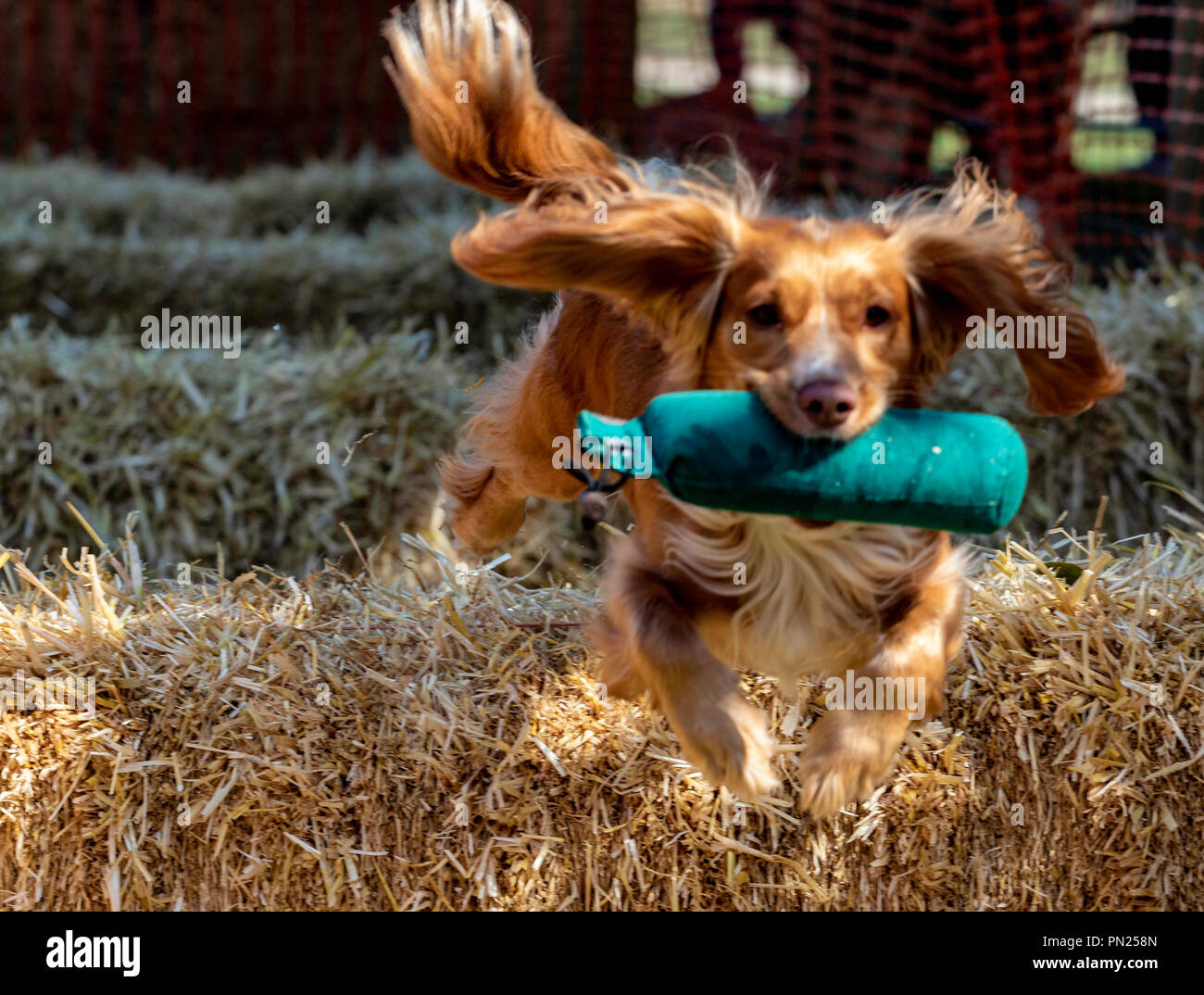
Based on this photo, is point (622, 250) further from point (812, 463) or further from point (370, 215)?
point (370, 215)

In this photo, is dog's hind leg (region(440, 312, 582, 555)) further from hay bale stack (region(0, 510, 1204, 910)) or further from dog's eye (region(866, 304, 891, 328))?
dog's eye (region(866, 304, 891, 328))

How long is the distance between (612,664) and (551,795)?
39 cm

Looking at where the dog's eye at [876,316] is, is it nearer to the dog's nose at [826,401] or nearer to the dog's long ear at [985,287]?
the dog's long ear at [985,287]

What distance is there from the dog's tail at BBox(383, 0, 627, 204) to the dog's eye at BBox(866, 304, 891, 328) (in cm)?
75

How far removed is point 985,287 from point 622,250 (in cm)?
71

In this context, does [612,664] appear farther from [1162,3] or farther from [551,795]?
[1162,3]

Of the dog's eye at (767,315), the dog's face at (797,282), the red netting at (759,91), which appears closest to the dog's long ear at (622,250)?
the dog's face at (797,282)

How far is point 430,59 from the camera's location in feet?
10.6

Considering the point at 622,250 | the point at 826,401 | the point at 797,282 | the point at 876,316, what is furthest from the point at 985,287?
the point at 622,250

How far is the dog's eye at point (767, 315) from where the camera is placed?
2570 mm

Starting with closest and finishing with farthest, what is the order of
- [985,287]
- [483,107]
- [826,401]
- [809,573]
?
[826,401] < [985,287] < [809,573] < [483,107]

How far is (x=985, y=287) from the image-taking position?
278 cm

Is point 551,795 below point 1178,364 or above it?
below
